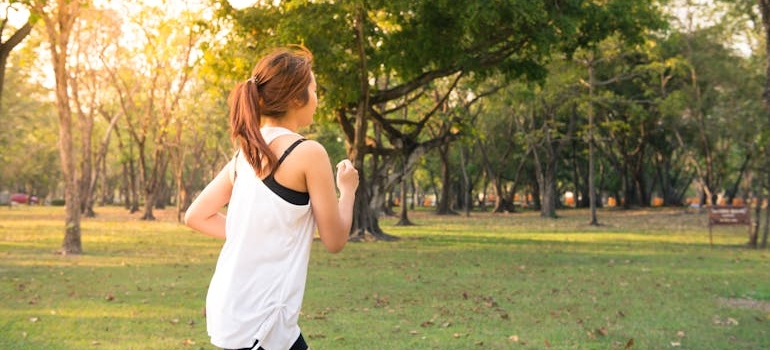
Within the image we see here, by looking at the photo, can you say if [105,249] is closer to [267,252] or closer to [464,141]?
[464,141]

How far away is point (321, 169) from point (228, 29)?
22.4 m

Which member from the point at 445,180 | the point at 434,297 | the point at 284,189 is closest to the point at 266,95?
the point at 284,189

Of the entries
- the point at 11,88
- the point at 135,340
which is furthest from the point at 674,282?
the point at 11,88

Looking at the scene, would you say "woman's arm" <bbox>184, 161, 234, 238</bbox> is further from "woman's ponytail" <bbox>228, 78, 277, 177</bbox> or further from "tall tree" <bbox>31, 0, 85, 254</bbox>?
"tall tree" <bbox>31, 0, 85, 254</bbox>

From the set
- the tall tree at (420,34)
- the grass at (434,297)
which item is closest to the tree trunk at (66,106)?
the grass at (434,297)

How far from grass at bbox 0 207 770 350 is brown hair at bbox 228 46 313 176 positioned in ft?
18.2

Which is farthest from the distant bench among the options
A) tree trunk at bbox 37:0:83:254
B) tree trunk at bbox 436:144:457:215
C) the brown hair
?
tree trunk at bbox 436:144:457:215

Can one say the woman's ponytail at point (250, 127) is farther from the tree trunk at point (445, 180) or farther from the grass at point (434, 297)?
the tree trunk at point (445, 180)

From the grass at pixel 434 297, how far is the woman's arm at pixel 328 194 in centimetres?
544

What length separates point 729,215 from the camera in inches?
909

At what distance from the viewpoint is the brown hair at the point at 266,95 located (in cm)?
287

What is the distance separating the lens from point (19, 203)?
310 ft

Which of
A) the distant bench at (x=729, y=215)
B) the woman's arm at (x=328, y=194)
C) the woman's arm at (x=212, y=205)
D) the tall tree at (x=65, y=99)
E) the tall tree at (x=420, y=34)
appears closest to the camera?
the woman's arm at (x=328, y=194)

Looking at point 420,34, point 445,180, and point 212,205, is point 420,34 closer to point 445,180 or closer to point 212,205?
point 212,205
